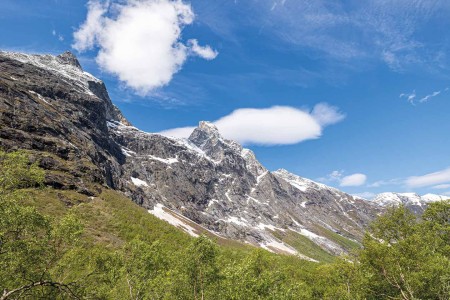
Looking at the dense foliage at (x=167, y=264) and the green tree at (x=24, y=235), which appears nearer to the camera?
the green tree at (x=24, y=235)

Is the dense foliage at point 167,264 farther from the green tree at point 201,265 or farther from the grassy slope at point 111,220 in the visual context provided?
the grassy slope at point 111,220

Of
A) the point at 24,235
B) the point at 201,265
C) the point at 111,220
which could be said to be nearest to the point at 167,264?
the point at 201,265

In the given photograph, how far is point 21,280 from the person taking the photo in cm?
2300

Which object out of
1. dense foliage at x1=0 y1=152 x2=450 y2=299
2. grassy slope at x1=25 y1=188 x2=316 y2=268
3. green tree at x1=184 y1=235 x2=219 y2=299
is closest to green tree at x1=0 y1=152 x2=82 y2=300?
dense foliage at x1=0 y1=152 x2=450 y2=299

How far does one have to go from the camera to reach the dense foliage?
2308 centimetres

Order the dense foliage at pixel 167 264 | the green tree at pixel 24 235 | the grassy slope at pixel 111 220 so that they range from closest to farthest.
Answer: the green tree at pixel 24 235, the dense foliage at pixel 167 264, the grassy slope at pixel 111 220

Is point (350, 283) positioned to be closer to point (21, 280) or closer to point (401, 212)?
point (401, 212)

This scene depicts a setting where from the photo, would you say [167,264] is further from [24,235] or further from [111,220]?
[111,220]

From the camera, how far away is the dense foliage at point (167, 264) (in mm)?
23078

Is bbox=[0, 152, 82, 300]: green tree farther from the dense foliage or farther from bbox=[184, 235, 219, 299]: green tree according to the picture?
bbox=[184, 235, 219, 299]: green tree

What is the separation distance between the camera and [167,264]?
63.1 meters

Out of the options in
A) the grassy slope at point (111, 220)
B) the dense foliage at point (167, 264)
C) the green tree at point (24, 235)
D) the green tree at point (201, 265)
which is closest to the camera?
the green tree at point (24, 235)

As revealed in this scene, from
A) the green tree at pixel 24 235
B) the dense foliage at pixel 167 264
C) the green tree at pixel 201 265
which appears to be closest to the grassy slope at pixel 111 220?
the dense foliage at pixel 167 264

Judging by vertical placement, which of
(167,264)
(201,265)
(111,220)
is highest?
(111,220)
